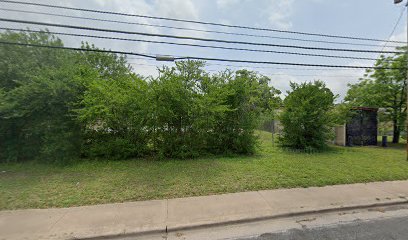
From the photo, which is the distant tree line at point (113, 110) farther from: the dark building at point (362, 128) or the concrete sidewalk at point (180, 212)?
the dark building at point (362, 128)

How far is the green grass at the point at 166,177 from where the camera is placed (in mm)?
4676

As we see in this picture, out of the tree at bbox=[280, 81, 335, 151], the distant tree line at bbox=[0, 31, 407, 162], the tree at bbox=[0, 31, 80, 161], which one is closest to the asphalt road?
the distant tree line at bbox=[0, 31, 407, 162]

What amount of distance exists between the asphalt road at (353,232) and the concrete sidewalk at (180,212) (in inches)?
20.2

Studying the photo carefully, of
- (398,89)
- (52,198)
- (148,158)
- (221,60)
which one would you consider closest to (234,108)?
(221,60)

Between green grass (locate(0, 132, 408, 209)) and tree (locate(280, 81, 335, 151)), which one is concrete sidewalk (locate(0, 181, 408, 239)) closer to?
green grass (locate(0, 132, 408, 209))

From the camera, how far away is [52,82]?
6766mm

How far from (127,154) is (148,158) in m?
0.79

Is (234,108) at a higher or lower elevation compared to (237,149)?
higher

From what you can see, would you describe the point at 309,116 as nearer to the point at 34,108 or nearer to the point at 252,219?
the point at 252,219

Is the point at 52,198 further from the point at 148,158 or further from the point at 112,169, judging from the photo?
the point at 148,158

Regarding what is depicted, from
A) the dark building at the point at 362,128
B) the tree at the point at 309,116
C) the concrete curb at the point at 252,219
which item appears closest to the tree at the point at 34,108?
the concrete curb at the point at 252,219

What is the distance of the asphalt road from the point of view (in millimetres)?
3232

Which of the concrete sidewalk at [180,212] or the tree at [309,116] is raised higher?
the tree at [309,116]

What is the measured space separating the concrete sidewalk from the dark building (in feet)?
27.9
